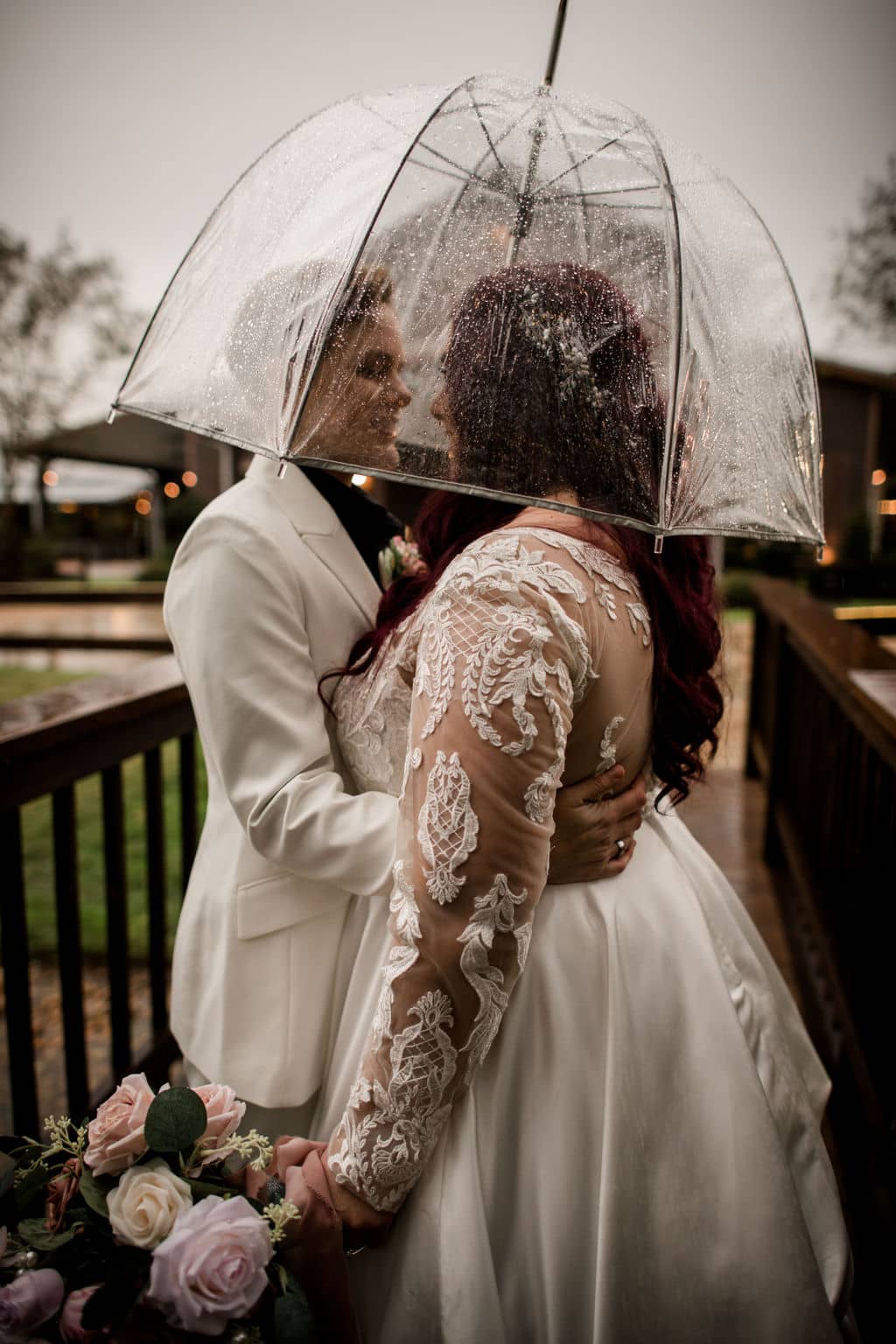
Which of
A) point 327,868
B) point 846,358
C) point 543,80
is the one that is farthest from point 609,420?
point 846,358

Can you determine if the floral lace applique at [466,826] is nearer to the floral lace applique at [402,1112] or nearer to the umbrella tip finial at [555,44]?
the floral lace applique at [402,1112]

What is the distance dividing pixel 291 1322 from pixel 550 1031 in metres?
0.41

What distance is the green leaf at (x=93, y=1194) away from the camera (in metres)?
0.75

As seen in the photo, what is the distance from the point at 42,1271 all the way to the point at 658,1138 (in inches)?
26.2

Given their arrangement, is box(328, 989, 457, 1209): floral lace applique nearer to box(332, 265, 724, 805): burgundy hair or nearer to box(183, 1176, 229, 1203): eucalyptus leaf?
box(183, 1176, 229, 1203): eucalyptus leaf

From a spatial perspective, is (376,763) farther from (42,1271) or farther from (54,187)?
(54,187)

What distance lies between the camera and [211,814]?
139 cm

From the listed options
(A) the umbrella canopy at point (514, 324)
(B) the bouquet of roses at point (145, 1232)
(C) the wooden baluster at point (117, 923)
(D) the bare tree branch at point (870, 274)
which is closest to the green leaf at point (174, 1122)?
(B) the bouquet of roses at point (145, 1232)

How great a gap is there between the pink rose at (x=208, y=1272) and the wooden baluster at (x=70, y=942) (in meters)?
1.16

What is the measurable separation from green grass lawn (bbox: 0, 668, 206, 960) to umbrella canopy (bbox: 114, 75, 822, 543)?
2.08 m

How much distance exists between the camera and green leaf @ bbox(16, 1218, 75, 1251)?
739 mm

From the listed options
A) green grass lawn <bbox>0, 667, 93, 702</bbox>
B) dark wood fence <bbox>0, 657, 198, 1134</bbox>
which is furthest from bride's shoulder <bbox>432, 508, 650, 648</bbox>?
green grass lawn <bbox>0, 667, 93, 702</bbox>

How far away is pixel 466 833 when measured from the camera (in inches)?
33.1

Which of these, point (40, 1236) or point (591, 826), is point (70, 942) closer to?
point (40, 1236)
